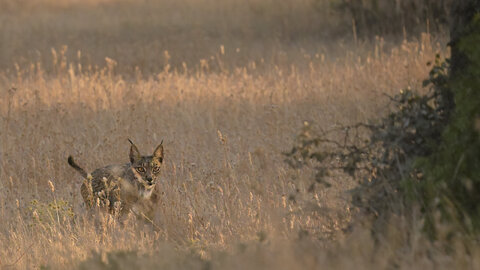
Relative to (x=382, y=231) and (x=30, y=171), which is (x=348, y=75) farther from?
(x=382, y=231)

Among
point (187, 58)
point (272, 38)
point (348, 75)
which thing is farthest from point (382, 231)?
point (272, 38)

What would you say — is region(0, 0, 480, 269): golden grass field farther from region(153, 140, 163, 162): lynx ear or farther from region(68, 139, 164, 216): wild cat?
region(153, 140, 163, 162): lynx ear

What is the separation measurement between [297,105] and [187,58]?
1002 centimetres

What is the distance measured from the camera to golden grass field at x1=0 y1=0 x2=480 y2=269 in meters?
4.53

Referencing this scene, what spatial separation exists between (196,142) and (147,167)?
132 inches

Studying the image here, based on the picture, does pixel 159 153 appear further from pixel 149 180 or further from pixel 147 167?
pixel 149 180

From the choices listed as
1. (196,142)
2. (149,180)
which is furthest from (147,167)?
(196,142)

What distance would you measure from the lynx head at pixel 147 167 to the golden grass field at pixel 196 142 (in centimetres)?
30

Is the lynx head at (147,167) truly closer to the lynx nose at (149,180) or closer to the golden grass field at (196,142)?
the lynx nose at (149,180)

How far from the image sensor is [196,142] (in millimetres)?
10258

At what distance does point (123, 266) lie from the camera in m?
4.21

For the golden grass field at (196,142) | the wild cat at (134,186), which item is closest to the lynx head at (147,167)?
the wild cat at (134,186)

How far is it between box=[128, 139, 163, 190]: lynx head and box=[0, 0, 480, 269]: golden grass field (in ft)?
0.98

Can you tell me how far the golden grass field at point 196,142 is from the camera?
178 inches
